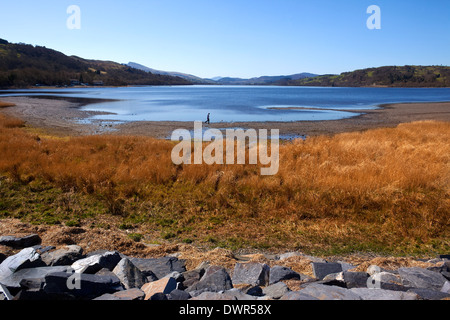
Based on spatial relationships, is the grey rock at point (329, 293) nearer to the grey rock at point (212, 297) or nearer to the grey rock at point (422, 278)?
the grey rock at point (212, 297)

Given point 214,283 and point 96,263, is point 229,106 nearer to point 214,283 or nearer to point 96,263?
point 96,263

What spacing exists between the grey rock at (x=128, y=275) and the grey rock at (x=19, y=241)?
9.46 ft

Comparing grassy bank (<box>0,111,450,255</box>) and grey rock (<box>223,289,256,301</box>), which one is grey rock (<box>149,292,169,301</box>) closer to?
grey rock (<box>223,289,256,301</box>)

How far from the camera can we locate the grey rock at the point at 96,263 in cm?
525

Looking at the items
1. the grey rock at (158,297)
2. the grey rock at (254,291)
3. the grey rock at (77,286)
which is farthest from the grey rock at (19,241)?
the grey rock at (254,291)

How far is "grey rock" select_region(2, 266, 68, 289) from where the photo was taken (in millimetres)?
4621

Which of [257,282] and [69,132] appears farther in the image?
[69,132]

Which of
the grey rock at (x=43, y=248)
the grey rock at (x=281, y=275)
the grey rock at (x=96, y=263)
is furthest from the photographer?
the grey rock at (x=43, y=248)

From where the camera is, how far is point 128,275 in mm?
5184

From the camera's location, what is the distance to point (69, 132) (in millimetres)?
30828

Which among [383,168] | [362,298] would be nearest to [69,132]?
[383,168]

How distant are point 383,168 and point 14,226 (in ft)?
43.3

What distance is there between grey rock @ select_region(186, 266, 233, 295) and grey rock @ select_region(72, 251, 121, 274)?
1718mm
